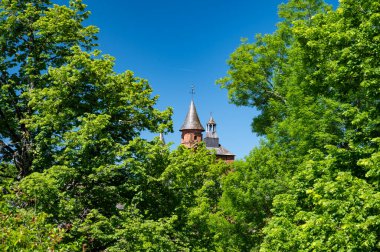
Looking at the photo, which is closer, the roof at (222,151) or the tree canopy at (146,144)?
the tree canopy at (146,144)

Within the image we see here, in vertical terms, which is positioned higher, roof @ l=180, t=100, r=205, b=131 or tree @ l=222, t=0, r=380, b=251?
roof @ l=180, t=100, r=205, b=131

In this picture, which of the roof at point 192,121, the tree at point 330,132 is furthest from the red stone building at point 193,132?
the tree at point 330,132

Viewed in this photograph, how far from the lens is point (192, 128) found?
81562 mm

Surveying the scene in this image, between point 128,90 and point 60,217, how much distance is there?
6.22m

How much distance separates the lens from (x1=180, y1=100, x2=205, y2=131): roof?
3213 inches

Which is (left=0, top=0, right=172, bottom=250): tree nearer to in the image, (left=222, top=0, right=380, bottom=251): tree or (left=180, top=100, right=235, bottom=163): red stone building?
(left=222, top=0, right=380, bottom=251): tree

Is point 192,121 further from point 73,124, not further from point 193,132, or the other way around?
point 73,124

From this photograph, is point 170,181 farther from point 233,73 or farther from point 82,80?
point 233,73

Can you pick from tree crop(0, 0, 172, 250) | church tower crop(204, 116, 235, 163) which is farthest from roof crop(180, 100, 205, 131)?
tree crop(0, 0, 172, 250)

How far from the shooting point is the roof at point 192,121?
8162cm

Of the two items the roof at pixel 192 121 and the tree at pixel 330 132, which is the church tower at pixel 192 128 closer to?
the roof at pixel 192 121

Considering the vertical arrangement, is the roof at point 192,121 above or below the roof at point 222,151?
above

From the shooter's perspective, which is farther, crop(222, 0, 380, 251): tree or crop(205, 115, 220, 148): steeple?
crop(205, 115, 220, 148): steeple

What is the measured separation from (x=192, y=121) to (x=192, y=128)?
1.59m
